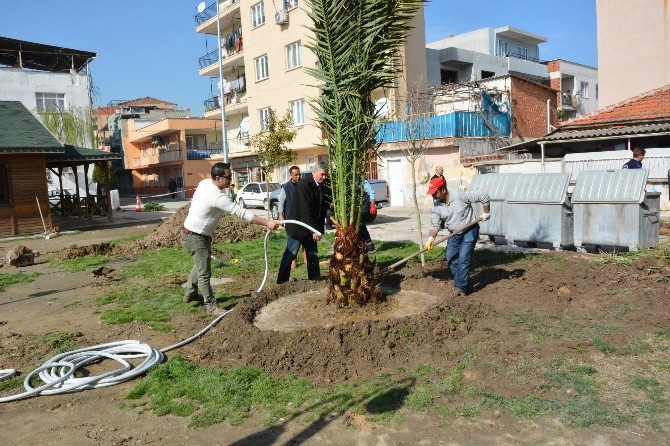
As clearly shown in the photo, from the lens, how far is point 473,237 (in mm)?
7027

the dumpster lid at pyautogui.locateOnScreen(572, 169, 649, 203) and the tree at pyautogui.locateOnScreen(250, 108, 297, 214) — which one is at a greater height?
the tree at pyautogui.locateOnScreen(250, 108, 297, 214)

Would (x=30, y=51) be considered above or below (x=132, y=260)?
above

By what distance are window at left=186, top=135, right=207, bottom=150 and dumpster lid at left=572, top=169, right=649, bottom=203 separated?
42.9 m

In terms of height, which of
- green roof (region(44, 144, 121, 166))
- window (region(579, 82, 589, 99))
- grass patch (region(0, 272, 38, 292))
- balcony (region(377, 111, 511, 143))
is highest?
window (region(579, 82, 589, 99))

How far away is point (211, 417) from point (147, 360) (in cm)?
146

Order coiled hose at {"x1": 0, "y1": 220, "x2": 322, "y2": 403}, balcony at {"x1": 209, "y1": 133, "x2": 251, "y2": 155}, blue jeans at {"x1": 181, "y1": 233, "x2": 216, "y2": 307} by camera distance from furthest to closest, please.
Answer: balcony at {"x1": 209, "y1": 133, "x2": 251, "y2": 155}
blue jeans at {"x1": 181, "y1": 233, "x2": 216, "y2": 307}
coiled hose at {"x1": 0, "y1": 220, "x2": 322, "y2": 403}

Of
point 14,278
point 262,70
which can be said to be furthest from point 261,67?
point 14,278

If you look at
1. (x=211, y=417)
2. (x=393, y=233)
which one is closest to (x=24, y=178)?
(x=393, y=233)

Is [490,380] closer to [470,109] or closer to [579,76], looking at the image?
[470,109]

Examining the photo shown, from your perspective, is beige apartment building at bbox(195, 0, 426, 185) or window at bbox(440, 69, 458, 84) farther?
window at bbox(440, 69, 458, 84)

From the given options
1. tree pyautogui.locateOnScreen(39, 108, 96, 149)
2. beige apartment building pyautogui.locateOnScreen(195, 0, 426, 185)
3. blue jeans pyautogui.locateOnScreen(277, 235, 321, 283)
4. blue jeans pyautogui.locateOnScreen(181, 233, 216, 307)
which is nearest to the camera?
blue jeans pyautogui.locateOnScreen(181, 233, 216, 307)

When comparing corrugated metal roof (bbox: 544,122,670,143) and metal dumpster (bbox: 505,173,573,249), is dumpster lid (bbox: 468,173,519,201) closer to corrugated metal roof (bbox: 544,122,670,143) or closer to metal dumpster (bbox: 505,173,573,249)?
metal dumpster (bbox: 505,173,573,249)

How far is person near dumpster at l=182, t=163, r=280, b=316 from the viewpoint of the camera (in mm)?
6539

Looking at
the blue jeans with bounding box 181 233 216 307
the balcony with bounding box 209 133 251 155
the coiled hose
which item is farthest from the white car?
the coiled hose
